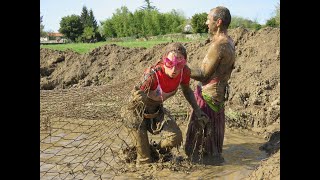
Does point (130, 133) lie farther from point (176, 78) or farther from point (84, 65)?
point (84, 65)

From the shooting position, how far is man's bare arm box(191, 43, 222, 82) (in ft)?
18.2

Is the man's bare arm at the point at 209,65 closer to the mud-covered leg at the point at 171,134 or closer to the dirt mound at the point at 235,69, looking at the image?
the mud-covered leg at the point at 171,134

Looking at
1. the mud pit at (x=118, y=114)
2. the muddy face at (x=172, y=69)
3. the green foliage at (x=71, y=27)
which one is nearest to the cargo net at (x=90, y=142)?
the mud pit at (x=118, y=114)

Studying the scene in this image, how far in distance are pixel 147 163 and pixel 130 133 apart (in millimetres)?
459

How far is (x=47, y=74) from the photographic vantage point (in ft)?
52.5

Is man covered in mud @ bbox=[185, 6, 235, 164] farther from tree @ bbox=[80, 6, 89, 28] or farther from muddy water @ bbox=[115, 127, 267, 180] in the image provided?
tree @ bbox=[80, 6, 89, 28]

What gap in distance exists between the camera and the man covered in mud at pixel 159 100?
524 cm

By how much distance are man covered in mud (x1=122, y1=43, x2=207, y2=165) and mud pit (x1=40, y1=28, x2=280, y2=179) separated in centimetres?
25

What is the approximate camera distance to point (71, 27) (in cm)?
5500

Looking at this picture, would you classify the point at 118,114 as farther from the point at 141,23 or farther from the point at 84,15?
the point at 84,15

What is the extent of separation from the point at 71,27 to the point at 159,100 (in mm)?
51505
